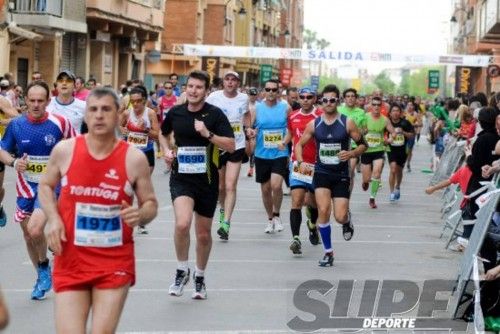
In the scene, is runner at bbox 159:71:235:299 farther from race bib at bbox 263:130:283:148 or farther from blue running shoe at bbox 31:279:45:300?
race bib at bbox 263:130:283:148

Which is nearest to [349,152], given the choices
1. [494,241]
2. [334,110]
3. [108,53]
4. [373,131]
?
[334,110]

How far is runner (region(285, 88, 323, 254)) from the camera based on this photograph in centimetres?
1445

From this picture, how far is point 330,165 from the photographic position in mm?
13664

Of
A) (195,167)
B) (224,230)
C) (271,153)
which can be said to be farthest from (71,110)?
(271,153)

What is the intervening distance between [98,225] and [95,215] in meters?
0.06

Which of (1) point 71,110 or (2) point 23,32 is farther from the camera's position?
(2) point 23,32

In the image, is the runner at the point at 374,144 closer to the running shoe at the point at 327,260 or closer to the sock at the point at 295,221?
the sock at the point at 295,221

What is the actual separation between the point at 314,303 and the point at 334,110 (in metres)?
3.27

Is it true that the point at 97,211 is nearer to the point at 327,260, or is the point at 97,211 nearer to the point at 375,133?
the point at 327,260

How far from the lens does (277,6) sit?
10394 centimetres

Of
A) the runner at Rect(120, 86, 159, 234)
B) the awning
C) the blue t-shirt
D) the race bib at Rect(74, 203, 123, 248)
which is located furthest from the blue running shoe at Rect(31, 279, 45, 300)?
the awning

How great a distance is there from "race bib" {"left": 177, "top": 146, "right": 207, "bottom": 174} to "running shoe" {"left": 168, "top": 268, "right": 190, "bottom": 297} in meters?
0.90

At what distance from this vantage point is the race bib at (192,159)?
11.4m

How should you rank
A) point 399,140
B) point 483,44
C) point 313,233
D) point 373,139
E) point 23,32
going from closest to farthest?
point 313,233, point 373,139, point 399,140, point 23,32, point 483,44
